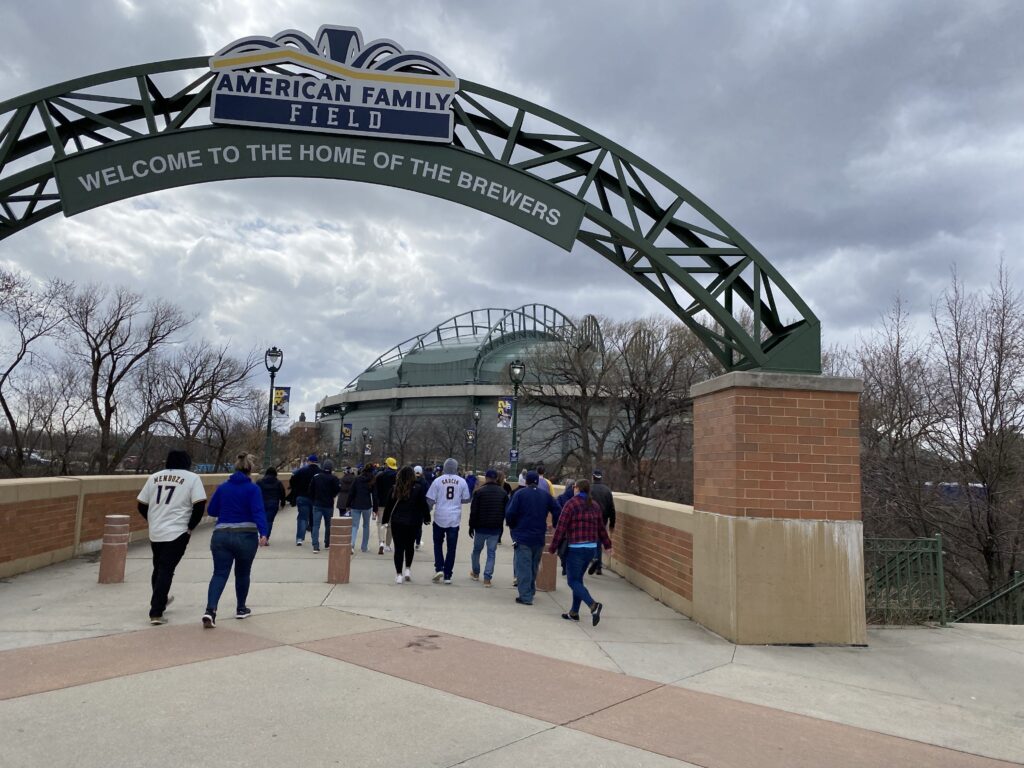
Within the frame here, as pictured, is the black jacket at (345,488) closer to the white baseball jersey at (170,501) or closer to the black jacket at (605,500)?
the black jacket at (605,500)

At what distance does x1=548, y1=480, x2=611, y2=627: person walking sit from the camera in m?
8.23

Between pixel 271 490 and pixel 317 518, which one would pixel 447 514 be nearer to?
pixel 317 518

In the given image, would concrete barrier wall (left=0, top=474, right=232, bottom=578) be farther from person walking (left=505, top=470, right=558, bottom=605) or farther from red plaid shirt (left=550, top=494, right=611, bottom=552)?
red plaid shirt (left=550, top=494, right=611, bottom=552)

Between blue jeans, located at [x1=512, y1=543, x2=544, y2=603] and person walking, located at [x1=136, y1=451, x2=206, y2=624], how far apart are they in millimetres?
3948

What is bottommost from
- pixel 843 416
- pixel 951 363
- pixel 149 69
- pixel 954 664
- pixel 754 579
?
pixel 954 664

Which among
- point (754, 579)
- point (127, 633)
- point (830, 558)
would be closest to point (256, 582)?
point (127, 633)

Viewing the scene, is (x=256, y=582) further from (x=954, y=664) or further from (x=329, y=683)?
(x=954, y=664)

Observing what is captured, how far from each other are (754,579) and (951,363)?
499 inches

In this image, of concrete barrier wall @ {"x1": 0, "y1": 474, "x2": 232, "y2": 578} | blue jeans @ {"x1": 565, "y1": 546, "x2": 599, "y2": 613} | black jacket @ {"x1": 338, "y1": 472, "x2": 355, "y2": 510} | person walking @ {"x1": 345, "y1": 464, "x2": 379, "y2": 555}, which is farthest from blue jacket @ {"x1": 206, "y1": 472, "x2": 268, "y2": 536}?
black jacket @ {"x1": 338, "y1": 472, "x2": 355, "y2": 510}

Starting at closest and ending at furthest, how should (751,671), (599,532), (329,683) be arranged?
(329,683) < (751,671) < (599,532)

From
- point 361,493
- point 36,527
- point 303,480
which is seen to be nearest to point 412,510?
point 361,493

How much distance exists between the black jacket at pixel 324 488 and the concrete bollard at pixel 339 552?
366 centimetres

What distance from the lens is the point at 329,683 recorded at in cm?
535

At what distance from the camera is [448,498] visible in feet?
34.2
